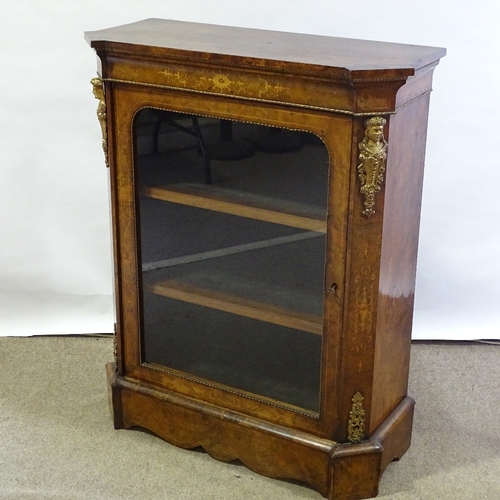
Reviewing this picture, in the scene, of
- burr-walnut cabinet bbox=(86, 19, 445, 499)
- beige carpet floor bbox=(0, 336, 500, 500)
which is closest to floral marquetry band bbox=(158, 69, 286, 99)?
burr-walnut cabinet bbox=(86, 19, 445, 499)

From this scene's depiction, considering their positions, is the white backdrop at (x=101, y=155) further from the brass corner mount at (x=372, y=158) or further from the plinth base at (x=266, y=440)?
the brass corner mount at (x=372, y=158)

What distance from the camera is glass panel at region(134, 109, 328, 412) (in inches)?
57.8

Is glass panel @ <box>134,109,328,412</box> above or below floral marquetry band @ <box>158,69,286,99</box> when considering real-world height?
below

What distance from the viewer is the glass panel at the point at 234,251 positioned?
1.47 meters

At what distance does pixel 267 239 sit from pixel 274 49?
0.32m

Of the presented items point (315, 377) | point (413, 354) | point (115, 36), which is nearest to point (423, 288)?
point (413, 354)

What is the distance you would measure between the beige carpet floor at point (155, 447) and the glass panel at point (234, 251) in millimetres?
182

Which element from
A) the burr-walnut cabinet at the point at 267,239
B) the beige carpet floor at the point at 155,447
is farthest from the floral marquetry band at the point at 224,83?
the beige carpet floor at the point at 155,447

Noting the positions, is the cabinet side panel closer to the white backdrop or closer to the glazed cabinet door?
the glazed cabinet door

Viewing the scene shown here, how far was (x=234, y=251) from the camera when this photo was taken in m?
1.57

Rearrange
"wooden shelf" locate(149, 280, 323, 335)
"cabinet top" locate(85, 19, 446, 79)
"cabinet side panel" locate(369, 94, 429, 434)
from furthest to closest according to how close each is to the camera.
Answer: "wooden shelf" locate(149, 280, 323, 335), "cabinet side panel" locate(369, 94, 429, 434), "cabinet top" locate(85, 19, 446, 79)

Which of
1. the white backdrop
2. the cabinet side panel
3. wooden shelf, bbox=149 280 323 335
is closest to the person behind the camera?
the cabinet side panel

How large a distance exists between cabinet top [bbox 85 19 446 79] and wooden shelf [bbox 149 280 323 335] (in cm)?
44

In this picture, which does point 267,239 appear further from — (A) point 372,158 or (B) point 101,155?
(B) point 101,155
